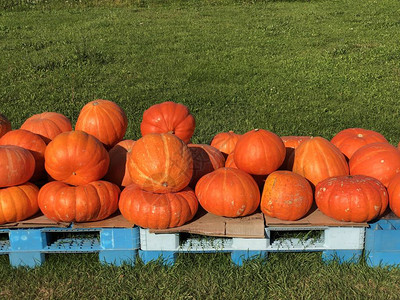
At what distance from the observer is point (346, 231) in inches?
126

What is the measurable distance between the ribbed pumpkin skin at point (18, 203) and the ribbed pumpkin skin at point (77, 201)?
10 centimetres

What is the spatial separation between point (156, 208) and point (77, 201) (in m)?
0.55

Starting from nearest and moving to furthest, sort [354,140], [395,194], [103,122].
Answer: [395,194] < [103,122] < [354,140]

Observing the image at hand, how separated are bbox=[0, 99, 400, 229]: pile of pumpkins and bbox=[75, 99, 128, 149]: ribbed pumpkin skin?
1.03 feet

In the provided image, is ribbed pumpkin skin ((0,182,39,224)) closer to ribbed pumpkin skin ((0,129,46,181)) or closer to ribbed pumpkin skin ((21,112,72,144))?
ribbed pumpkin skin ((0,129,46,181))

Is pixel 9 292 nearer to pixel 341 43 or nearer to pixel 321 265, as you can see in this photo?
pixel 321 265

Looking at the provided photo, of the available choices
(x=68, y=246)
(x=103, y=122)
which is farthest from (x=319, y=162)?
(x=68, y=246)

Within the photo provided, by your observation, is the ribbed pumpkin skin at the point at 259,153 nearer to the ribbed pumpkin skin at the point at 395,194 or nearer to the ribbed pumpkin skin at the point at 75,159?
the ribbed pumpkin skin at the point at 395,194

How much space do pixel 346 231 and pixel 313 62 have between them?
254 inches

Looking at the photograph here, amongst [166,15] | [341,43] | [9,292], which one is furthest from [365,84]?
[166,15]

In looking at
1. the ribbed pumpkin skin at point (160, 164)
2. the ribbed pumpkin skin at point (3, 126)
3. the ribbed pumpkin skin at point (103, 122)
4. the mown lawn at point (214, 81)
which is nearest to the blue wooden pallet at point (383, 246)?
the mown lawn at point (214, 81)

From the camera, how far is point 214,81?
816cm

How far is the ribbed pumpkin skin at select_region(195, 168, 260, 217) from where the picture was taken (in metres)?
3.21

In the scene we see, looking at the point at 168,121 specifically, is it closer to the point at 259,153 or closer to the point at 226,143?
the point at 226,143
